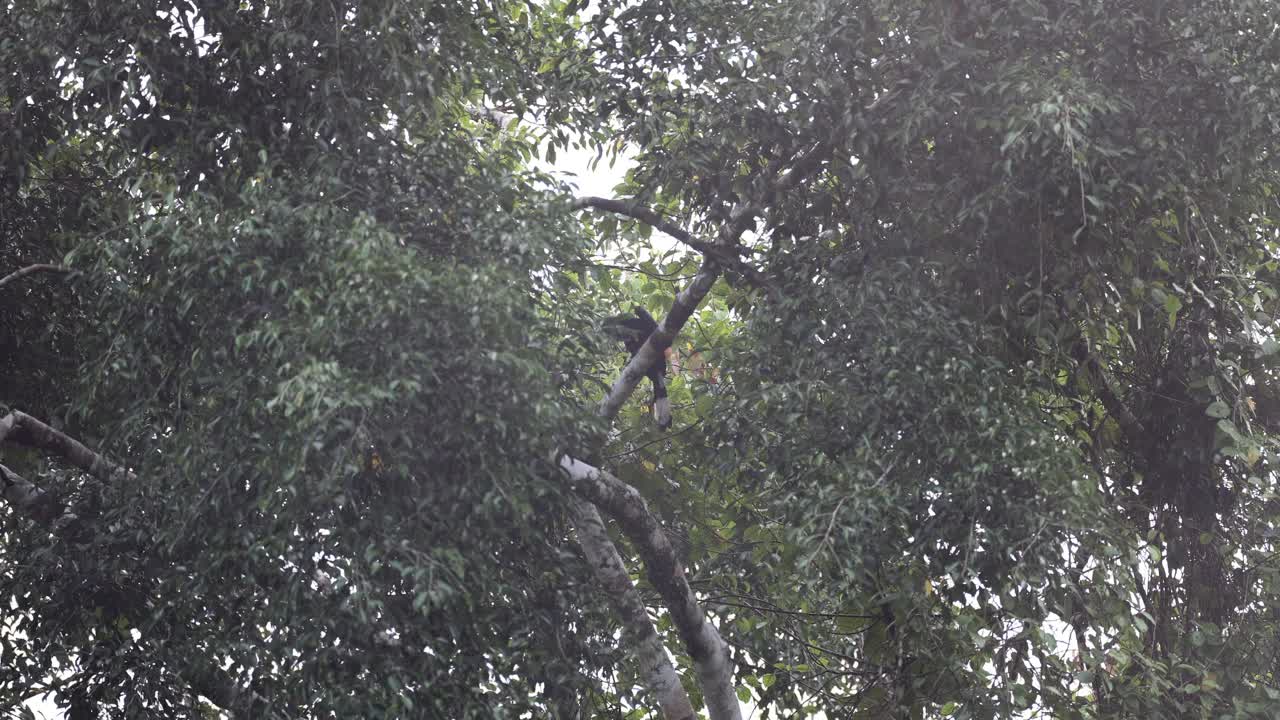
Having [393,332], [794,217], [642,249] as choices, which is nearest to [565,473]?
[393,332]

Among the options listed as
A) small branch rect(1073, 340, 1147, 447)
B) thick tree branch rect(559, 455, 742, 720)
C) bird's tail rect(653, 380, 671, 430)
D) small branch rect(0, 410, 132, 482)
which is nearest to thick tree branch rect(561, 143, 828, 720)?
thick tree branch rect(559, 455, 742, 720)

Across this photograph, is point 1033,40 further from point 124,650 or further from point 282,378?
point 124,650

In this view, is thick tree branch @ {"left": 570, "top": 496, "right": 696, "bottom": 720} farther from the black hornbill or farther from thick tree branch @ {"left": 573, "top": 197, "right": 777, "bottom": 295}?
thick tree branch @ {"left": 573, "top": 197, "right": 777, "bottom": 295}

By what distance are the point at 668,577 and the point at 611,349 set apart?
1180 millimetres

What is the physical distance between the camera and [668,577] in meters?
5.64

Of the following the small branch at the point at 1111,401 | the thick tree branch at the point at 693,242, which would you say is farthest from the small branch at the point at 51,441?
the small branch at the point at 1111,401

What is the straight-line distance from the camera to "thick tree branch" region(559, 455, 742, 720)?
212 inches

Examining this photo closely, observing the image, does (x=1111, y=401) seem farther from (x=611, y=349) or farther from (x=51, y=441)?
(x=51, y=441)

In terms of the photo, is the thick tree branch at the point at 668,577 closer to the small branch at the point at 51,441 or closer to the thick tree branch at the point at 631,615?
the thick tree branch at the point at 631,615

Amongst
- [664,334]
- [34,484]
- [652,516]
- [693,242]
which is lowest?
[652,516]

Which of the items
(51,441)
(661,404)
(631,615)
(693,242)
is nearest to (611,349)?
(693,242)

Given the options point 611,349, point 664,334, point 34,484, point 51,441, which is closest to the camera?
point 611,349

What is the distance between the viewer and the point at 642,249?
766 centimetres

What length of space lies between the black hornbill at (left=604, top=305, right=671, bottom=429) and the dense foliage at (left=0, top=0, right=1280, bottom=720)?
0.64 m
